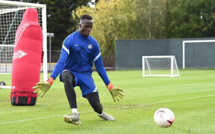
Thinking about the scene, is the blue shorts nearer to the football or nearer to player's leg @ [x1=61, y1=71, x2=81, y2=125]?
player's leg @ [x1=61, y1=71, x2=81, y2=125]

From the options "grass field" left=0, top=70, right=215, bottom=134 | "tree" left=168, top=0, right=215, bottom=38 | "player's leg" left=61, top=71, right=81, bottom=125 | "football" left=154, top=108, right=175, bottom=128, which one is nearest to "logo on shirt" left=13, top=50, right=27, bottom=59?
"grass field" left=0, top=70, right=215, bottom=134

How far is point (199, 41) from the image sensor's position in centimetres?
3803

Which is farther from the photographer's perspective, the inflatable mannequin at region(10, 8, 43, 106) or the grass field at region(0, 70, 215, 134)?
the inflatable mannequin at region(10, 8, 43, 106)

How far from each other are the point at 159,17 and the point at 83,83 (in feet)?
146

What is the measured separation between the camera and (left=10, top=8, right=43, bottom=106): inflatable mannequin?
10.6m

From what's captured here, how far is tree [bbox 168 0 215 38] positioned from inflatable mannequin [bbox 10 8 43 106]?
43956 mm

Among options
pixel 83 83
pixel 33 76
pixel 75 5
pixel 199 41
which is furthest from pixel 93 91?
pixel 75 5

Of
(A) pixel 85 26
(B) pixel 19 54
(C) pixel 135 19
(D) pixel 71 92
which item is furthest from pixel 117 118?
(C) pixel 135 19

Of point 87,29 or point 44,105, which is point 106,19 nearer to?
point 44,105

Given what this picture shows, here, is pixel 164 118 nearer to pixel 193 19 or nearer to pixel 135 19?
pixel 135 19

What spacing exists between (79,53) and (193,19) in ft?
157

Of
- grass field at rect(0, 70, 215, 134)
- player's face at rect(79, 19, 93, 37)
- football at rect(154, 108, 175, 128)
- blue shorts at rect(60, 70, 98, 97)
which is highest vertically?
player's face at rect(79, 19, 93, 37)

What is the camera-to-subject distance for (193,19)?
54000mm

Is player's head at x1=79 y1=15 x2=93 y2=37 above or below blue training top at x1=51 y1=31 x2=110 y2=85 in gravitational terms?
above
